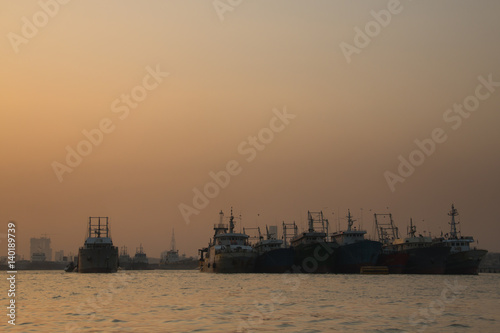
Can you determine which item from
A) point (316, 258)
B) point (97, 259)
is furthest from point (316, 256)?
point (97, 259)

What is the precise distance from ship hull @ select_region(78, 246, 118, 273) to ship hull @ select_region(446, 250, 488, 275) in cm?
7942

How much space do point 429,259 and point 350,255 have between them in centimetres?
1599

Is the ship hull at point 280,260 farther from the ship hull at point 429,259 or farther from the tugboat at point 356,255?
the ship hull at point 429,259

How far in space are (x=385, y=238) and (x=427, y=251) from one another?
57974 millimetres

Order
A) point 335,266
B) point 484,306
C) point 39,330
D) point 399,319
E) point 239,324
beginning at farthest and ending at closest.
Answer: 1. point 335,266
2. point 484,306
3. point 399,319
4. point 239,324
5. point 39,330

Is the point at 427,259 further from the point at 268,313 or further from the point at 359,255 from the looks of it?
the point at 268,313

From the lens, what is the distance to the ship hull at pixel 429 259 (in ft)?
391

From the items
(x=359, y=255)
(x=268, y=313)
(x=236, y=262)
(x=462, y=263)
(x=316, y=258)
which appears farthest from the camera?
(x=236, y=262)

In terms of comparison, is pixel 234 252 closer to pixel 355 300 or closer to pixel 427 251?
pixel 427 251

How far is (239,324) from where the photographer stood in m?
36.2

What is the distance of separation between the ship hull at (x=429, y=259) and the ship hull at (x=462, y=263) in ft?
18.7

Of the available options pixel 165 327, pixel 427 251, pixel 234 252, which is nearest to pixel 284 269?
pixel 234 252

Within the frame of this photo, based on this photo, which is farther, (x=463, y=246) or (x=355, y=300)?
(x=463, y=246)

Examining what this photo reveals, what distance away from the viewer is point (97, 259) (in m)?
145
